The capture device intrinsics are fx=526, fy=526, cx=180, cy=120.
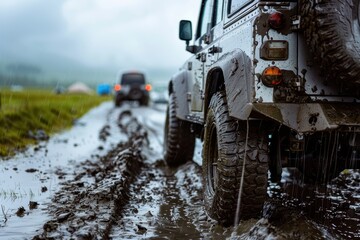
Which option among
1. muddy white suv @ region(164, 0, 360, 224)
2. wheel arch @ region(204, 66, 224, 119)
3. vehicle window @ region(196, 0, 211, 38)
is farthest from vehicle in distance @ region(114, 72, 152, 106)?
muddy white suv @ region(164, 0, 360, 224)

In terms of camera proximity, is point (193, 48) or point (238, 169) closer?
point (238, 169)

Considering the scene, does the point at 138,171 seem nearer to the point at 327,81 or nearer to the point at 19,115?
the point at 327,81

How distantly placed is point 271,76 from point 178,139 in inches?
155

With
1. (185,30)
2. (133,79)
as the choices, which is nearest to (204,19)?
(185,30)

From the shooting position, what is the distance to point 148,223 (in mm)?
4578

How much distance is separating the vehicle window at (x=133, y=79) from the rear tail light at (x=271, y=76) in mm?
26546

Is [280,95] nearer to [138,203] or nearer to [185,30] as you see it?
[138,203]

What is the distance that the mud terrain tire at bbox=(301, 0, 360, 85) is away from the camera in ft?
11.8

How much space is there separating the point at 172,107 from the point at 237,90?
3.65m

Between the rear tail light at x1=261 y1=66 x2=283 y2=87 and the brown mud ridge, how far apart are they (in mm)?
1672

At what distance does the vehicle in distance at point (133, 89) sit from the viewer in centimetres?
2948

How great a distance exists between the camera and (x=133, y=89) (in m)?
29.8

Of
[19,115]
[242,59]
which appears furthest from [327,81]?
[19,115]

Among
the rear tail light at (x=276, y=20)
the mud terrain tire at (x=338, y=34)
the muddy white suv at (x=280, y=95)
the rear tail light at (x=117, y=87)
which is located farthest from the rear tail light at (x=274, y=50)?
the rear tail light at (x=117, y=87)
